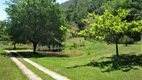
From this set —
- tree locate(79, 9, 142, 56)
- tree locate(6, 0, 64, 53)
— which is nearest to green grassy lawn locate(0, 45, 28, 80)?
tree locate(79, 9, 142, 56)

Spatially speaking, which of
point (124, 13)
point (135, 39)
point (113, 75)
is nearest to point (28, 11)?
→ point (135, 39)

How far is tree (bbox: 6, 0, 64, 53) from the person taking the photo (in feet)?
186

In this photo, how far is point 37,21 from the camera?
5762 cm

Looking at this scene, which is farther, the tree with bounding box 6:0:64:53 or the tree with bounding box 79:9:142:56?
the tree with bounding box 6:0:64:53

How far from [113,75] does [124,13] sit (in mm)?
9635

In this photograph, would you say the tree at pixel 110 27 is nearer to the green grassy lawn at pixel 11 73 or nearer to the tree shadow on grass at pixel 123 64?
the tree shadow on grass at pixel 123 64

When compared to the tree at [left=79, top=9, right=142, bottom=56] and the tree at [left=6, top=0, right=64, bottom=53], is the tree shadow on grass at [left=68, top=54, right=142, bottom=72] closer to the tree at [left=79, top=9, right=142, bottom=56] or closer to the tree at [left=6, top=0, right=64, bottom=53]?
the tree at [left=79, top=9, right=142, bottom=56]

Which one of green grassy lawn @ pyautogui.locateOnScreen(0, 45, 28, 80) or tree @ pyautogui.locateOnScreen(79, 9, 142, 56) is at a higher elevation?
tree @ pyautogui.locateOnScreen(79, 9, 142, 56)

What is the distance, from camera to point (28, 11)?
57312 millimetres

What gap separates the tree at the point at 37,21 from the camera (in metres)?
56.8

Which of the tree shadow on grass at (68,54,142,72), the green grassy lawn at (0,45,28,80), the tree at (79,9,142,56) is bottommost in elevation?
the green grassy lawn at (0,45,28,80)

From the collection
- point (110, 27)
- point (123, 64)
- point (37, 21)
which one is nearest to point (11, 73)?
point (110, 27)

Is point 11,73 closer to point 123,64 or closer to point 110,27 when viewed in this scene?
point 110,27

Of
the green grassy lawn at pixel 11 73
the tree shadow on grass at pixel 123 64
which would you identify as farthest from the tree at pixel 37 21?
the tree shadow on grass at pixel 123 64
